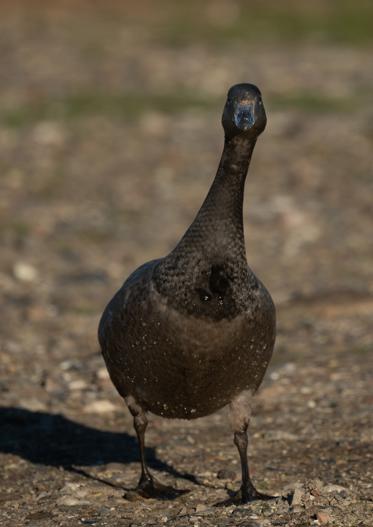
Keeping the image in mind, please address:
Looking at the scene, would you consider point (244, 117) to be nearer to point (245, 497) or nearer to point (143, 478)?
point (245, 497)

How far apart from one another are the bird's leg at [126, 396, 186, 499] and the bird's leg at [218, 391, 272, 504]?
0.44 meters

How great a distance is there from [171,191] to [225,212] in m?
9.15

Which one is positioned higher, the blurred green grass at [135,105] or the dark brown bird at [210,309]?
the blurred green grass at [135,105]

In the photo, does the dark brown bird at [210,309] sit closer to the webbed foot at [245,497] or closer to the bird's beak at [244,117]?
the bird's beak at [244,117]

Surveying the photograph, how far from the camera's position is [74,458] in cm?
817

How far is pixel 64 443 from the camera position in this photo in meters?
8.52

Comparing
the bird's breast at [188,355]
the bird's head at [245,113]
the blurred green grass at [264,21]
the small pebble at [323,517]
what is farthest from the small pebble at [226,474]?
the blurred green grass at [264,21]

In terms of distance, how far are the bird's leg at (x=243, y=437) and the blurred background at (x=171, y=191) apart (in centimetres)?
44

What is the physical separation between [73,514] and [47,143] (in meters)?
11.0

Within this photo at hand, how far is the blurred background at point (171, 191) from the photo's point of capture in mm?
9055

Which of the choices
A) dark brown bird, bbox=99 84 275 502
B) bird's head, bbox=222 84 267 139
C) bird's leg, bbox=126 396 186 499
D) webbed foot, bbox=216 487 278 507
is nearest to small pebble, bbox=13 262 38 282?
bird's leg, bbox=126 396 186 499

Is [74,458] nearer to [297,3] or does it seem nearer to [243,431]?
[243,431]

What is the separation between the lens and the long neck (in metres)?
6.57

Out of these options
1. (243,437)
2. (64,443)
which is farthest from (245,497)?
(64,443)
